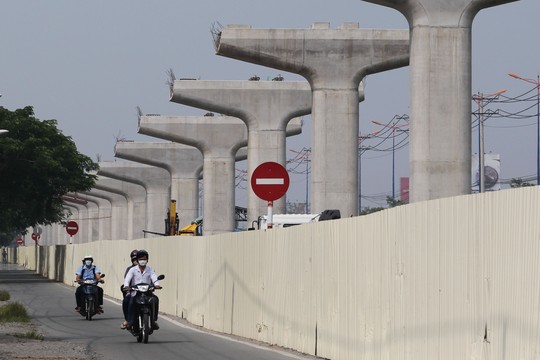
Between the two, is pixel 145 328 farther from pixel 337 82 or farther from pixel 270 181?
pixel 337 82

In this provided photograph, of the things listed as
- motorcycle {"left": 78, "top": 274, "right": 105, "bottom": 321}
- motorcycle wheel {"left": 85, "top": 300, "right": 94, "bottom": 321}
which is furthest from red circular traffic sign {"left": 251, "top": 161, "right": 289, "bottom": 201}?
motorcycle wheel {"left": 85, "top": 300, "right": 94, "bottom": 321}

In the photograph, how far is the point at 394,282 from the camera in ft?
57.1

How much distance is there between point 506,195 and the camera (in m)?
12.8

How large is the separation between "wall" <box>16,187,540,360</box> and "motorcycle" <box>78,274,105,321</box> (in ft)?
10.3

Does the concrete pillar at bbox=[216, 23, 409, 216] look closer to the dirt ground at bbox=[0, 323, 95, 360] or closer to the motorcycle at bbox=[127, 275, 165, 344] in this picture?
the dirt ground at bbox=[0, 323, 95, 360]

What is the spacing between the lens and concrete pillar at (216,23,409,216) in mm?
47812

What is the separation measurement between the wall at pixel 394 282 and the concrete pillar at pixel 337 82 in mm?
16237

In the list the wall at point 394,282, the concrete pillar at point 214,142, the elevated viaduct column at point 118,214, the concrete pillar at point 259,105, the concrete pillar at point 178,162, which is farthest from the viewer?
the elevated viaduct column at point 118,214

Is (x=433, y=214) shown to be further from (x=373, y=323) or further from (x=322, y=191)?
(x=322, y=191)

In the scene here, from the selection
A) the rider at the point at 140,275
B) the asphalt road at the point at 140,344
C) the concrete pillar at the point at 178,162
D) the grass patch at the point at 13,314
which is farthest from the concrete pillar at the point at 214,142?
the rider at the point at 140,275

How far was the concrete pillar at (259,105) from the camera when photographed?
2434 inches

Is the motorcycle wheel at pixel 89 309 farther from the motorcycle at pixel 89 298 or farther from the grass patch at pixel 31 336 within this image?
the grass patch at pixel 31 336

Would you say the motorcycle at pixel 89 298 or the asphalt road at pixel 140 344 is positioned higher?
the motorcycle at pixel 89 298

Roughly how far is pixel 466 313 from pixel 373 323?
14.5ft
